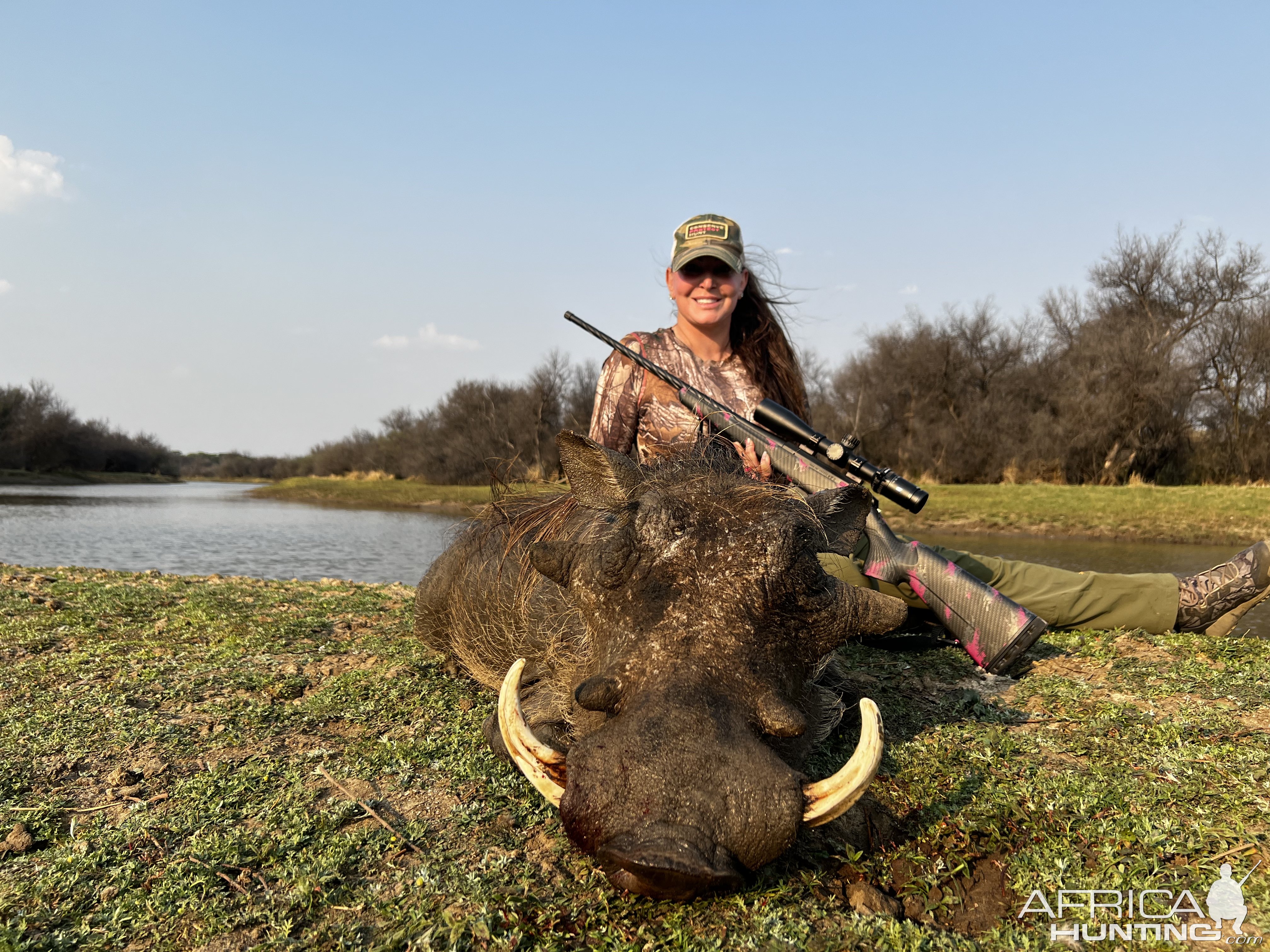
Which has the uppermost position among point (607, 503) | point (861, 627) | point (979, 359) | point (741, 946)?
point (979, 359)

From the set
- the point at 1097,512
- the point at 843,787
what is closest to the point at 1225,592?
the point at 843,787

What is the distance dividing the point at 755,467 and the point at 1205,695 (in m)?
2.27

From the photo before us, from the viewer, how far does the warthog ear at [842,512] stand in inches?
112

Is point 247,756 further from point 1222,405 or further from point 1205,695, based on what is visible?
point 1222,405

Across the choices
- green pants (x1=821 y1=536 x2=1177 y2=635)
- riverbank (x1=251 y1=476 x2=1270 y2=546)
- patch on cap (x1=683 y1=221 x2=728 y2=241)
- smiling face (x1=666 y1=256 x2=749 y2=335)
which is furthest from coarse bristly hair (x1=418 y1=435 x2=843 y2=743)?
riverbank (x1=251 y1=476 x2=1270 y2=546)

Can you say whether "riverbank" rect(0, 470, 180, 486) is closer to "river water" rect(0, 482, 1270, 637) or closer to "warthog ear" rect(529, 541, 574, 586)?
"river water" rect(0, 482, 1270, 637)

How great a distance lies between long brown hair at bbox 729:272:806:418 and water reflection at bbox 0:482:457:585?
2.21 meters

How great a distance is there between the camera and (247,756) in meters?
2.72

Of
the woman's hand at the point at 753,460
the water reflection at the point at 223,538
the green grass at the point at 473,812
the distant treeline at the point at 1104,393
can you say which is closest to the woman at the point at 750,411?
the woman's hand at the point at 753,460

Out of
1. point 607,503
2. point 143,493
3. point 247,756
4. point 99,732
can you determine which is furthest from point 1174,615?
point 143,493

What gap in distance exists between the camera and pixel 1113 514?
20.9 m

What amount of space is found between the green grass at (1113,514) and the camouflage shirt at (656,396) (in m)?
15.7

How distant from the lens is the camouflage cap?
171 inches

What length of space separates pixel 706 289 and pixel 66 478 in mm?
65365
